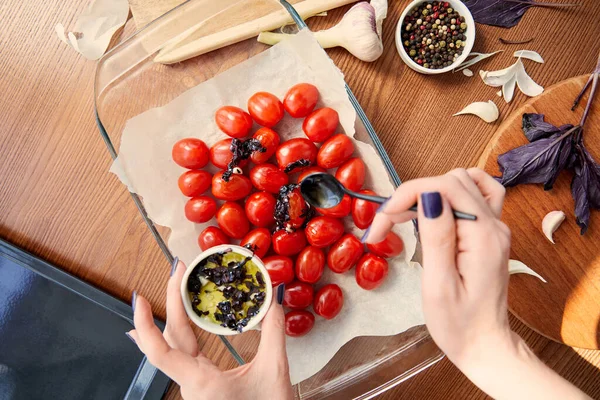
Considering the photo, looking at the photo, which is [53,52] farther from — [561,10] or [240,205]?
[561,10]

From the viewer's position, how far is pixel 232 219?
117 centimetres

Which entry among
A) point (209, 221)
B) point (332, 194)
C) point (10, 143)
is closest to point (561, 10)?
point (332, 194)

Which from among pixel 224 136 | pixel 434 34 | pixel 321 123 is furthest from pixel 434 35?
pixel 224 136

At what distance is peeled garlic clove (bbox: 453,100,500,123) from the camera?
4.16 ft

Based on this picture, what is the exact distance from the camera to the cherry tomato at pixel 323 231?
45.9 inches

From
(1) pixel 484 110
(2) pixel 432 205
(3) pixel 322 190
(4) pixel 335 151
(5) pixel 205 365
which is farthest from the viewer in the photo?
(1) pixel 484 110

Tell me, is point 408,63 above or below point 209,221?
above

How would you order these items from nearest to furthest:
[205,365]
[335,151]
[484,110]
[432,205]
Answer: [432,205]
[205,365]
[335,151]
[484,110]

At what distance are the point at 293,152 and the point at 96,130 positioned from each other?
57cm

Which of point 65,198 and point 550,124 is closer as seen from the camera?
point 550,124

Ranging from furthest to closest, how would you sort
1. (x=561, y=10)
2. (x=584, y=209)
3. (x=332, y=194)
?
(x=561, y=10)
(x=584, y=209)
(x=332, y=194)

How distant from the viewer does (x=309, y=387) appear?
123 centimetres

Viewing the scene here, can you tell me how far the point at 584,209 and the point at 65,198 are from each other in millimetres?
1384

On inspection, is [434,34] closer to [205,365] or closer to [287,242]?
[287,242]
